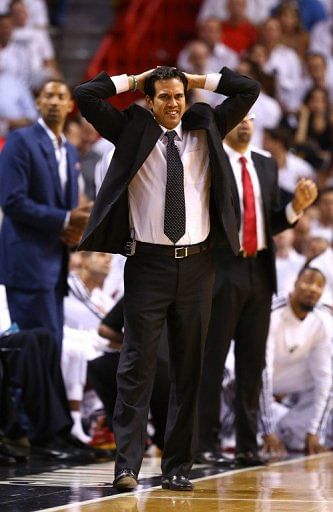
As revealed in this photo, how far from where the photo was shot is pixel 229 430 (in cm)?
947

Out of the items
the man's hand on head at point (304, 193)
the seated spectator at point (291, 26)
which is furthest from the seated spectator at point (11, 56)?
the man's hand on head at point (304, 193)

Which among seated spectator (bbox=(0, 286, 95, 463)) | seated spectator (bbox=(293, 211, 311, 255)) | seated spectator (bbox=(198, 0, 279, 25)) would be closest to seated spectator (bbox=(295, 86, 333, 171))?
seated spectator (bbox=(198, 0, 279, 25))

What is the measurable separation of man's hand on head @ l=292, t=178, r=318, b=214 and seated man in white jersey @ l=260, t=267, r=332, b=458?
1676 mm

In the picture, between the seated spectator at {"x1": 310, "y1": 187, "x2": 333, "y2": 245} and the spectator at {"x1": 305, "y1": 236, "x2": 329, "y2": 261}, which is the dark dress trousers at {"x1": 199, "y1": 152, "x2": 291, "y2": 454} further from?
the seated spectator at {"x1": 310, "y1": 187, "x2": 333, "y2": 245}

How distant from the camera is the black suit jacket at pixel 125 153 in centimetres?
634

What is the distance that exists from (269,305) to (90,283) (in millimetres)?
2417

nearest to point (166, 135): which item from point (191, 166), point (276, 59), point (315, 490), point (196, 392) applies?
point (191, 166)

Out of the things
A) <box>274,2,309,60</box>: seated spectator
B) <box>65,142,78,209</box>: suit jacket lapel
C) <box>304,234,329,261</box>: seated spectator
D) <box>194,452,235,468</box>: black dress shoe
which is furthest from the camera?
<box>274,2,309,60</box>: seated spectator

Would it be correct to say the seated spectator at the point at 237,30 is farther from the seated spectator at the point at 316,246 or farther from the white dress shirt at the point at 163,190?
the white dress shirt at the point at 163,190

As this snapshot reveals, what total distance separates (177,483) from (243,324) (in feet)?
6.03

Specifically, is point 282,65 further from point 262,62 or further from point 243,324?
point 243,324

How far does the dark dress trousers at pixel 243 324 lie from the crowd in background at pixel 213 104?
40 cm

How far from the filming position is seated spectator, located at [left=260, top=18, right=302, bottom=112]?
52.1 feet

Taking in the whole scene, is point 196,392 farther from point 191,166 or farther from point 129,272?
point 191,166
